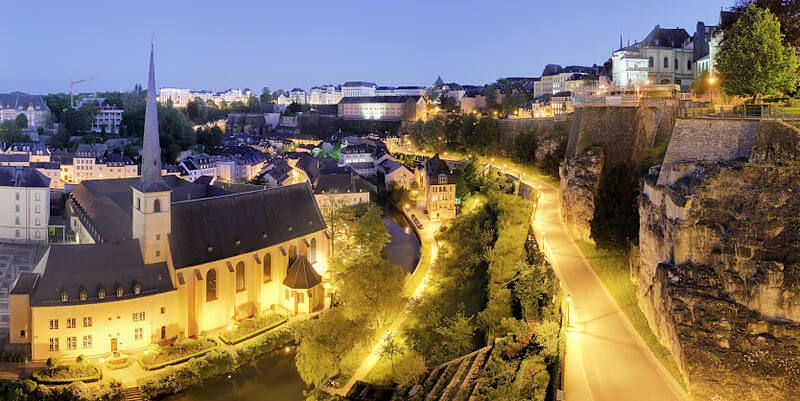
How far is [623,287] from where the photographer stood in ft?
76.8

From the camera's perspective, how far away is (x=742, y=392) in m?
16.1

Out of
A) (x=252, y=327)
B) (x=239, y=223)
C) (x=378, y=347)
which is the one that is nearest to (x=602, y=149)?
(x=378, y=347)

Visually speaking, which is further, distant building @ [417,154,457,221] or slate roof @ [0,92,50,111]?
slate roof @ [0,92,50,111]

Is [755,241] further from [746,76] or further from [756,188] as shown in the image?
[746,76]

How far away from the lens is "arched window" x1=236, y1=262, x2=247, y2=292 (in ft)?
106

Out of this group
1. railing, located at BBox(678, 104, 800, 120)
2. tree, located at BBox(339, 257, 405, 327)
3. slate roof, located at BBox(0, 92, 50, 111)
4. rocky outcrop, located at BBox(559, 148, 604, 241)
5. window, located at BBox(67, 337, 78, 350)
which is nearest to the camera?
railing, located at BBox(678, 104, 800, 120)

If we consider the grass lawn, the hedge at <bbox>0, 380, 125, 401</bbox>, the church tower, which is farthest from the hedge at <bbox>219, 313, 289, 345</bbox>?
the grass lawn

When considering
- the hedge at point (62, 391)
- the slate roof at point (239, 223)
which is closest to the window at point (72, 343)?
the hedge at point (62, 391)

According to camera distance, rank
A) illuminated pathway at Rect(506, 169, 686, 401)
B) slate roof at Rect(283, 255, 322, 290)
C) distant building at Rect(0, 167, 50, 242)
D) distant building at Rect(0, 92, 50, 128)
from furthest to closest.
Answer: distant building at Rect(0, 92, 50, 128), distant building at Rect(0, 167, 50, 242), slate roof at Rect(283, 255, 322, 290), illuminated pathway at Rect(506, 169, 686, 401)

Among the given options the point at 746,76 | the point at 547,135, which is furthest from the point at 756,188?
the point at 547,135

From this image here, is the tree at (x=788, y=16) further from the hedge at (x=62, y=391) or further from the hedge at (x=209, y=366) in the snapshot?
the hedge at (x=62, y=391)

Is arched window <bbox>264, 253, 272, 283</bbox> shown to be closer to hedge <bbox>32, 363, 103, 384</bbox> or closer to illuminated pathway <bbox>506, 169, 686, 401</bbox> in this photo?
hedge <bbox>32, 363, 103, 384</bbox>

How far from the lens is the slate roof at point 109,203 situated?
1283 inches

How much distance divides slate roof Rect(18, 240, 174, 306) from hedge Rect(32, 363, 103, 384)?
2.67 metres
